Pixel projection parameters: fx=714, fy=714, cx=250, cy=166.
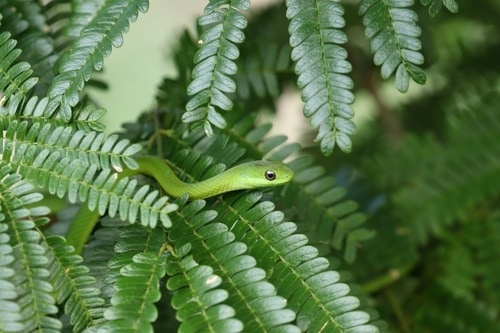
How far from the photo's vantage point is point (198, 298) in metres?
1.23

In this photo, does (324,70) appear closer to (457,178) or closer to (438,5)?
(438,5)

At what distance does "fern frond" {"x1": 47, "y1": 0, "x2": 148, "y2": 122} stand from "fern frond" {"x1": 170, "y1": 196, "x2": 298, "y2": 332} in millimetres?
319

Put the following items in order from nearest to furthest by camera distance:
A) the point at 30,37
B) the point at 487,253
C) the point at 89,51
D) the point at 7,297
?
the point at 7,297
the point at 89,51
the point at 30,37
the point at 487,253

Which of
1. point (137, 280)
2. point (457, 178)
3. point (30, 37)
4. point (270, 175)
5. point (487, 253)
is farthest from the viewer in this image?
point (457, 178)

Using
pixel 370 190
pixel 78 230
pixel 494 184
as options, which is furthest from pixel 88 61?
pixel 494 184

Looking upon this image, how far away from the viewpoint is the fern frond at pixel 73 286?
4.22 ft

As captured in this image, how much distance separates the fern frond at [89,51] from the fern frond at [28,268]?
0.21m

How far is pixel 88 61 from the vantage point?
57.6 inches

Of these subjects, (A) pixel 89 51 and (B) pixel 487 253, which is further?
(B) pixel 487 253

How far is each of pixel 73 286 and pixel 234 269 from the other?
11.6 inches

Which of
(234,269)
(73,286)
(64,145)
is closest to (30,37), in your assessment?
(64,145)

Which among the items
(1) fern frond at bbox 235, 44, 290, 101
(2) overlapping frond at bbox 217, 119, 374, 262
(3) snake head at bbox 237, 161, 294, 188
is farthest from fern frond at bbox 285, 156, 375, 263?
(1) fern frond at bbox 235, 44, 290, 101

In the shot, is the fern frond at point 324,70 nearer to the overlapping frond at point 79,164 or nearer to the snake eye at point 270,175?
the snake eye at point 270,175

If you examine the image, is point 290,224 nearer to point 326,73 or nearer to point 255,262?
point 255,262
